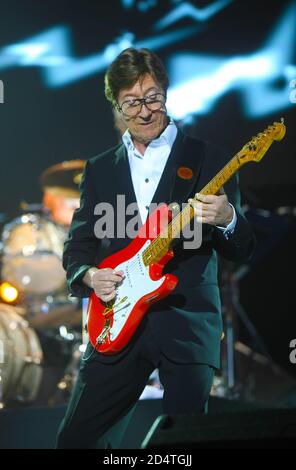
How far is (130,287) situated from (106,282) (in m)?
0.09

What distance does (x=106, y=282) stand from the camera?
2781mm

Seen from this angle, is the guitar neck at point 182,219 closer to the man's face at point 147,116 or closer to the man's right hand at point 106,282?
the man's right hand at point 106,282

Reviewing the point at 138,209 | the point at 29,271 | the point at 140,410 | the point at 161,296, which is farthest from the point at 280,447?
the point at 29,271

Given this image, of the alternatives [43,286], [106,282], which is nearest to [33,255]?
[43,286]

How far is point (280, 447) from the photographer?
182 centimetres

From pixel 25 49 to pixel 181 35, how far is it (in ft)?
4.47

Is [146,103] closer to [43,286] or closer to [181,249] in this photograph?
[181,249]

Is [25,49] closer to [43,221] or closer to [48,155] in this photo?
[48,155]

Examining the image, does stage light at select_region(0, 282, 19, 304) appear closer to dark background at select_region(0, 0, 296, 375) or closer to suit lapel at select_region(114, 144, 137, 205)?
dark background at select_region(0, 0, 296, 375)

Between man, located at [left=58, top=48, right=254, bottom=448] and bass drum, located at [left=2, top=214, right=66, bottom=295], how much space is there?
2.90 metres

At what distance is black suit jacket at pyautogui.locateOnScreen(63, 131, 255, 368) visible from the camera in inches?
105

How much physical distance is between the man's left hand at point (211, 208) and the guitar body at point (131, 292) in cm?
24

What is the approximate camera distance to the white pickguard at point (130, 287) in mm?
2709

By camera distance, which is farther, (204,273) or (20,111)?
(20,111)
